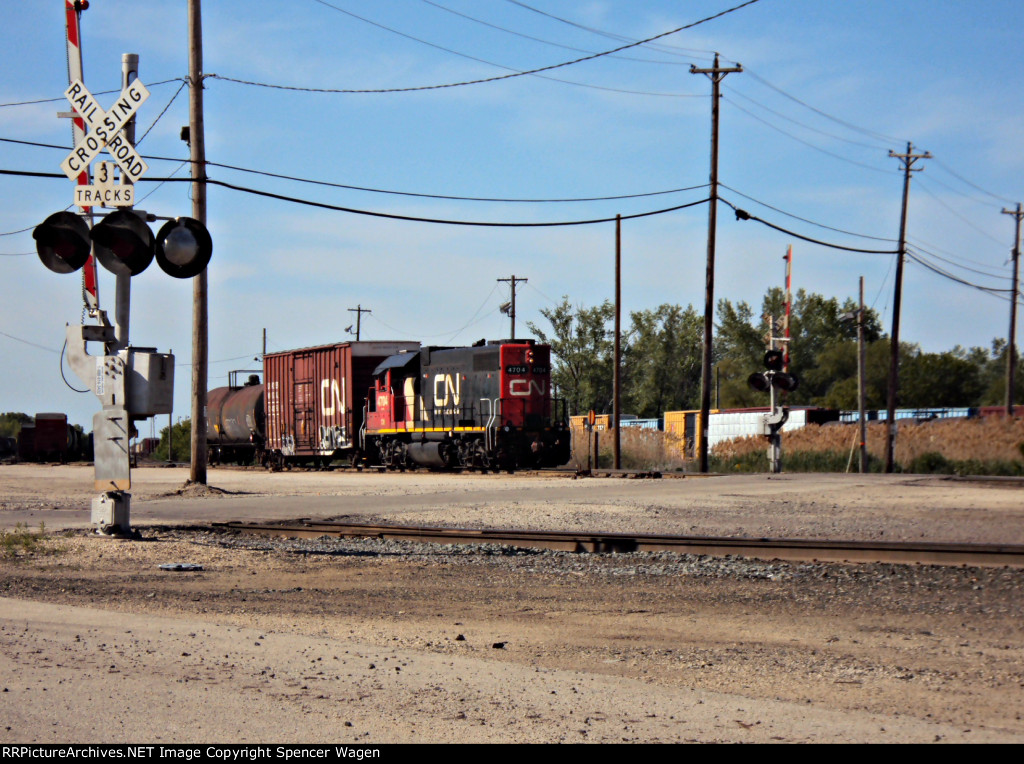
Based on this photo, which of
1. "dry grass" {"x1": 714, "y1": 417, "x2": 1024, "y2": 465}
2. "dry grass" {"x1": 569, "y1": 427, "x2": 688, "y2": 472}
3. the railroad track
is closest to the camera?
the railroad track

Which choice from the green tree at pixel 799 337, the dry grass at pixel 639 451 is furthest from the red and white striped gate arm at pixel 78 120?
the green tree at pixel 799 337

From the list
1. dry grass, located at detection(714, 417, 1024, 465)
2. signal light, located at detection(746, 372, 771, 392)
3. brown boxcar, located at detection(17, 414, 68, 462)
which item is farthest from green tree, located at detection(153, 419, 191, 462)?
signal light, located at detection(746, 372, 771, 392)

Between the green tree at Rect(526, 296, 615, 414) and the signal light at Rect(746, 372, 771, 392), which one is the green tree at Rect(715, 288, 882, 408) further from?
the signal light at Rect(746, 372, 771, 392)

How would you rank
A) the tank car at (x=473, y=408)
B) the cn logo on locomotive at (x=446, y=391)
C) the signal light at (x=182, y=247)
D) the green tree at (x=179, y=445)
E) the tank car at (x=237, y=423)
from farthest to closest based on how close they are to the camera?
1. the green tree at (x=179, y=445)
2. the tank car at (x=237, y=423)
3. the cn logo on locomotive at (x=446, y=391)
4. the tank car at (x=473, y=408)
5. the signal light at (x=182, y=247)

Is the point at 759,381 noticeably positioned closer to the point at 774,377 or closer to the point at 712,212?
the point at 774,377

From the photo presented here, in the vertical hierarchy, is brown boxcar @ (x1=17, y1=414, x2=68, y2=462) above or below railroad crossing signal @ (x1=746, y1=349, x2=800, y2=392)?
below

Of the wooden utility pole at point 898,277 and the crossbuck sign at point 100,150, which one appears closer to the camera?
the crossbuck sign at point 100,150

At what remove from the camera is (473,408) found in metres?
33.1

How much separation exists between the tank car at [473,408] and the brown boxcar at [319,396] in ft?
5.20

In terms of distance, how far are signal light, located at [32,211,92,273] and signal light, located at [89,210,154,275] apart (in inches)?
6.4

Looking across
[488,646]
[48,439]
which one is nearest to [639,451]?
[488,646]

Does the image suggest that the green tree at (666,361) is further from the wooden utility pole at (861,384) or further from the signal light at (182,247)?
the signal light at (182,247)

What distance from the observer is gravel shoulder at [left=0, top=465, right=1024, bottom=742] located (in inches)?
191

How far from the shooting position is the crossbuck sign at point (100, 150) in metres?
12.4
